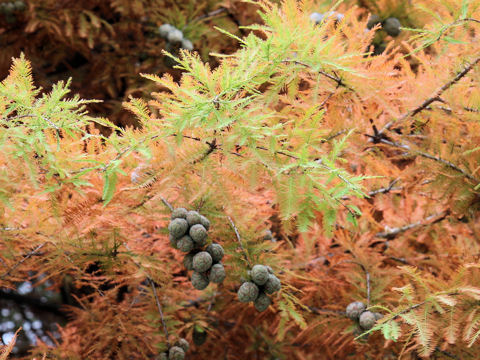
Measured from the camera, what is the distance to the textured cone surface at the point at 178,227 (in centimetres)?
125

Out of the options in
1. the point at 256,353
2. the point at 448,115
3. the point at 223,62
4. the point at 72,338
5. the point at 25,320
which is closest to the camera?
the point at 223,62

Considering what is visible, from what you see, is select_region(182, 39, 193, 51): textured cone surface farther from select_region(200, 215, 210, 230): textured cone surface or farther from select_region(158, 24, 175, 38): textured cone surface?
select_region(200, 215, 210, 230): textured cone surface

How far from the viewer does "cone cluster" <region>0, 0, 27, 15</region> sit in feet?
7.68

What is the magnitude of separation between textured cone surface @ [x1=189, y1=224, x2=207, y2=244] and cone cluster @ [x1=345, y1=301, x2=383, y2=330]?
603mm

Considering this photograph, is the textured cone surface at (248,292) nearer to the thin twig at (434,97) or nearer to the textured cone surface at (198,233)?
the textured cone surface at (198,233)

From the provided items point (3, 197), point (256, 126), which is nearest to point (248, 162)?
point (256, 126)

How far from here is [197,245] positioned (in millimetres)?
1300

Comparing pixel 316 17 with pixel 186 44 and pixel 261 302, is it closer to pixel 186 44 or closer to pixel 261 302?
pixel 186 44

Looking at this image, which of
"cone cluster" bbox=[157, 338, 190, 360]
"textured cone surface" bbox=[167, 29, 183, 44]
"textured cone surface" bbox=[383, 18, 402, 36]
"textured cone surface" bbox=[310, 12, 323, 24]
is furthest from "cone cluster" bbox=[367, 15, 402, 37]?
"cone cluster" bbox=[157, 338, 190, 360]

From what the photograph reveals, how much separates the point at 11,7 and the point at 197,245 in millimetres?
1772

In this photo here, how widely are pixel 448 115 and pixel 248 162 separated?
69 cm

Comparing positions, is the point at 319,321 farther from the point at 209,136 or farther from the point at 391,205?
the point at 209,136

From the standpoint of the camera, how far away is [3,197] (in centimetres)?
107

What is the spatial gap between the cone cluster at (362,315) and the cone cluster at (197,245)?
507 mm
